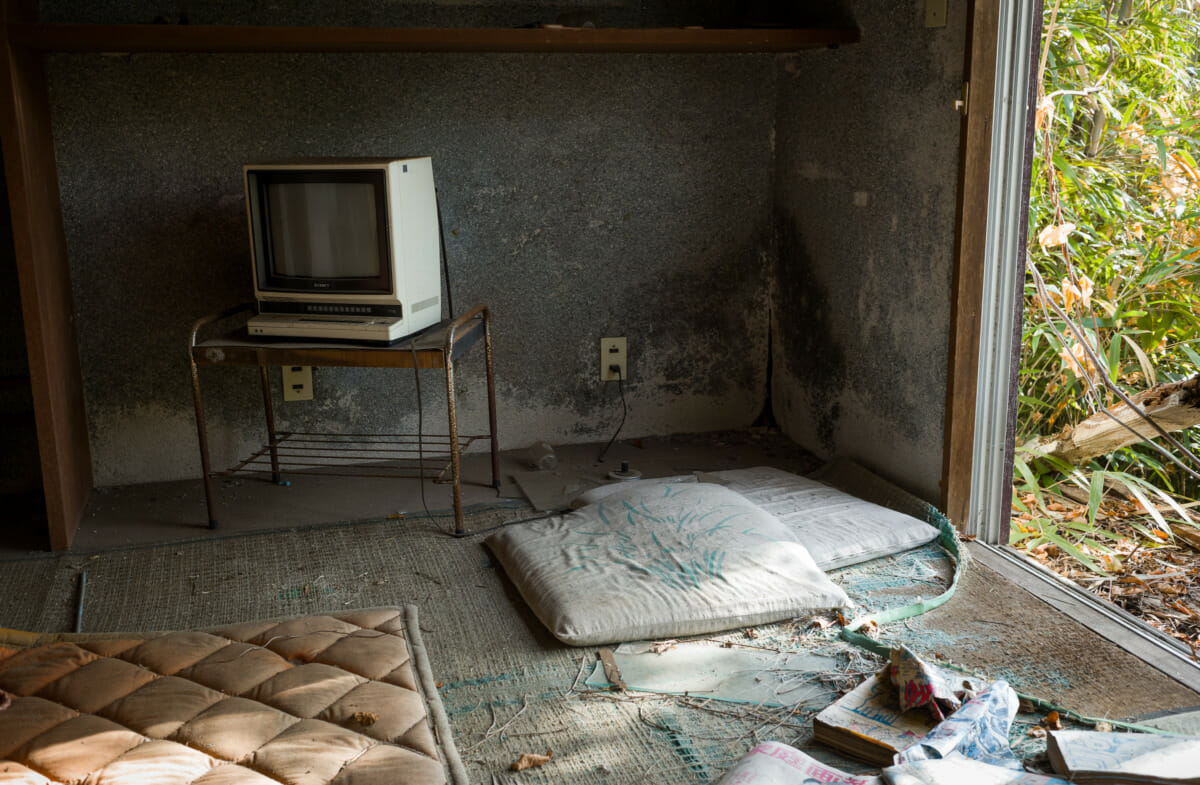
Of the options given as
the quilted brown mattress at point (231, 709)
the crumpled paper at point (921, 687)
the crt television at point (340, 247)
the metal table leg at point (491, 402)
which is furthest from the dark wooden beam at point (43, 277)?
the crumpled paper at point (921, 687)

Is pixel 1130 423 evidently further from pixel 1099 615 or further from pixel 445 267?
pixel 445 267

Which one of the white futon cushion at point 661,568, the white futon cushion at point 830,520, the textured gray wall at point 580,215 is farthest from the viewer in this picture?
the textured gray wall at point 580,215

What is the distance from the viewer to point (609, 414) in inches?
136

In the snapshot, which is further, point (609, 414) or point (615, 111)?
point (609, 414)

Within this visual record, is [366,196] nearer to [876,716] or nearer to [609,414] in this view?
[609,414]

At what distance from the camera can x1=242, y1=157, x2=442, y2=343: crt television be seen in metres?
2.57

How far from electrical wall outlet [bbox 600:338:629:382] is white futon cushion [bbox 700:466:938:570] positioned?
1.89 feet

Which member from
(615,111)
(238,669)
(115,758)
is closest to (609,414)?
(615,111)

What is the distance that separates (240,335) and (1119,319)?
246 centimetres

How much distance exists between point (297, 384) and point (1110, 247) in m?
2.50

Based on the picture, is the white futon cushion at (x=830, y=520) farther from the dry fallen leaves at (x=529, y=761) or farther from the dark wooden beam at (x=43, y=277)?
the dark wooden beam at (x=43, y=277)

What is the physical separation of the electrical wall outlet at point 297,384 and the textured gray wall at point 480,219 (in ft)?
0.15

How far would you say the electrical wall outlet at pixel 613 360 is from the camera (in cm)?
337

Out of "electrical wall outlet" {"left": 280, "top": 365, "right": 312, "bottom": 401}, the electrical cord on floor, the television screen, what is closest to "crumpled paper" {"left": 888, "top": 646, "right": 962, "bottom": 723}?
the television screen
